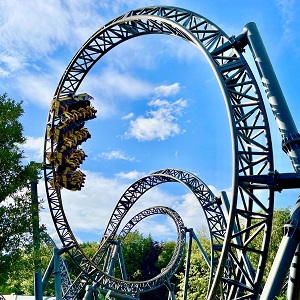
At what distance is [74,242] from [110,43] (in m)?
6.52

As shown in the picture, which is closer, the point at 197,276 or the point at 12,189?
the point at 12,189

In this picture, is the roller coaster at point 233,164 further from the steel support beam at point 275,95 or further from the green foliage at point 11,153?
the green foliage at point 11,153

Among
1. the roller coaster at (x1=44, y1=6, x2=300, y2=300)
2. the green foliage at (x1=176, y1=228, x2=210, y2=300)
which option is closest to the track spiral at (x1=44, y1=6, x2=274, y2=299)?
the roller coaster at (x1=44, y1=6, x2=300, y2=300)

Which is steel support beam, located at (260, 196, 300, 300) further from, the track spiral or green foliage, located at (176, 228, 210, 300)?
green foliage, located at (176, 228, 210, 300)

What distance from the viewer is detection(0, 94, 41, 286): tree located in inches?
241

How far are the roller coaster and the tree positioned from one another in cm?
325

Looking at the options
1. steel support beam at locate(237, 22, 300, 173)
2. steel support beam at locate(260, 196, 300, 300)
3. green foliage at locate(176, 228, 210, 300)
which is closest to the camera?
steel support beam at locate(260, 196, 300, 300)

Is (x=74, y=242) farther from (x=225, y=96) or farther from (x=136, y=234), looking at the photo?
(x=136, y=234)

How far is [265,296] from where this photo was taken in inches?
176

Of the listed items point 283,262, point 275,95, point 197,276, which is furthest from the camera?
point 197,276

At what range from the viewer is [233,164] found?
5035mm

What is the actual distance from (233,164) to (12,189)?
12.3 ft

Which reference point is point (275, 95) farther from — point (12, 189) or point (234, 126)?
point (12, 189)

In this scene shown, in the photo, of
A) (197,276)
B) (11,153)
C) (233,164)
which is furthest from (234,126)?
(197,276)
